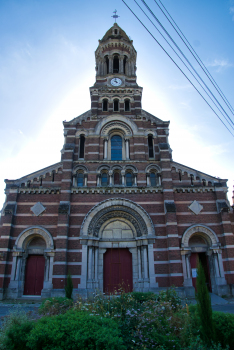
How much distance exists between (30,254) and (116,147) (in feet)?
38.5

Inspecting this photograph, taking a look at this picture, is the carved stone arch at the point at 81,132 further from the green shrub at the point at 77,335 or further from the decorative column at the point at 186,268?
the green shrub at the point at 77,335

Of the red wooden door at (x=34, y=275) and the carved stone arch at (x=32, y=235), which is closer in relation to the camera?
the red wooden door at (x=34, y=275)

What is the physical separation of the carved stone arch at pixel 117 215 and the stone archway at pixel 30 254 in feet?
10.0

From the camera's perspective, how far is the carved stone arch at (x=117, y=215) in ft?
63.1

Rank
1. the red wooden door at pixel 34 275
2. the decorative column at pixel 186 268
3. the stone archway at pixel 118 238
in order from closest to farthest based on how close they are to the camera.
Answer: the decorative column at pixel 186 268 < the stone archway at pixel 118 238 < the red wooden door at pixel 34 275

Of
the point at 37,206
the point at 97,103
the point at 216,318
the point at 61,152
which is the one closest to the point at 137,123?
the point at 97,103

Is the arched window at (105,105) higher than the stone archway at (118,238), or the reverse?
the arched window at (105,105)

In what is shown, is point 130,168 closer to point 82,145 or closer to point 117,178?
point 117,178

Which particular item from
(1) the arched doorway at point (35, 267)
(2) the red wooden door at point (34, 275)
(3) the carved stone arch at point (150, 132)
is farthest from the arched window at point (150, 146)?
(2) the red wooden door at point (34, 275)

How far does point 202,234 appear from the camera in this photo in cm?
1961

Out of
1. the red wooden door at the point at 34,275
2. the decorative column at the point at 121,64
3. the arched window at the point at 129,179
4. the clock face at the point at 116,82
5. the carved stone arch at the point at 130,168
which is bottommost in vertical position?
the red wooden door at the point at 34,275

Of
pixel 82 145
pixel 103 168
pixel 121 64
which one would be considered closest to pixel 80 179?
pixel 103 168

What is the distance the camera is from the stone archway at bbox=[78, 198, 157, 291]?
60.2 feet

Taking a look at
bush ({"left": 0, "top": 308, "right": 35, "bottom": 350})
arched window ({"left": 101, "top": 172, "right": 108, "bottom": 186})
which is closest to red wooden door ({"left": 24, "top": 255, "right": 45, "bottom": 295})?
arched window ({"left": 101, "top": 172, "right": 108, "bottom": 186})
